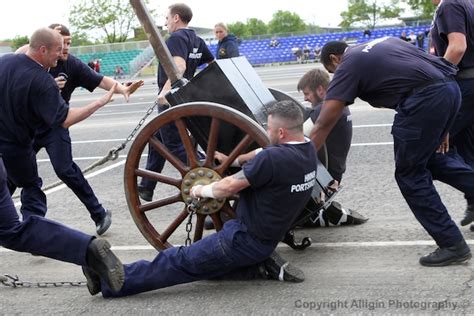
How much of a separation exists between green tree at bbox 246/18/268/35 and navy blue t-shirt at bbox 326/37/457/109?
80.6m

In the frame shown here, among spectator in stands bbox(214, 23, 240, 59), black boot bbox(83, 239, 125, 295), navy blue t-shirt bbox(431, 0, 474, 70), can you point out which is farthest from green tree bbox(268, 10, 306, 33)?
black boot bbox(83, 239, 125, 295)

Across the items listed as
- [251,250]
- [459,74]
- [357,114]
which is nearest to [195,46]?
[459,74]

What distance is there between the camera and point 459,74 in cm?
458

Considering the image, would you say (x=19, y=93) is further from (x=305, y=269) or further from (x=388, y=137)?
(x=388, y=137)

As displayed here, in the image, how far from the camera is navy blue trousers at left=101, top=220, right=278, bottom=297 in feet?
12.1

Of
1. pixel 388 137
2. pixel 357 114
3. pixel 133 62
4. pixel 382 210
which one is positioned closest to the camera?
pixel 382 210

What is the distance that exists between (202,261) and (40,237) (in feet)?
3.25

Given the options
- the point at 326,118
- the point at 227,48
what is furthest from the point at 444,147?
the point at 227,48

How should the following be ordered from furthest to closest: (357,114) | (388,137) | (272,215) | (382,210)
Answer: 1. (357,114)
2. (388,137)
3. (382,210)
4. (272,215)

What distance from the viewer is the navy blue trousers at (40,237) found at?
149 inches

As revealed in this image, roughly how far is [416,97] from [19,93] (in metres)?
2.68

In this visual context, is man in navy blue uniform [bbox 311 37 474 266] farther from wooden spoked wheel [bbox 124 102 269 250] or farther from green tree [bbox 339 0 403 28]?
green tree [bbox 339 0 403 28]

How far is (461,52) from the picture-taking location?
4305 millimetres

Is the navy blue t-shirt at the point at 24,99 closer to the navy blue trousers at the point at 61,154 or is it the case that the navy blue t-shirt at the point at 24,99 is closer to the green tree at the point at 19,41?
the navy blue trousers at the point at 61,154
